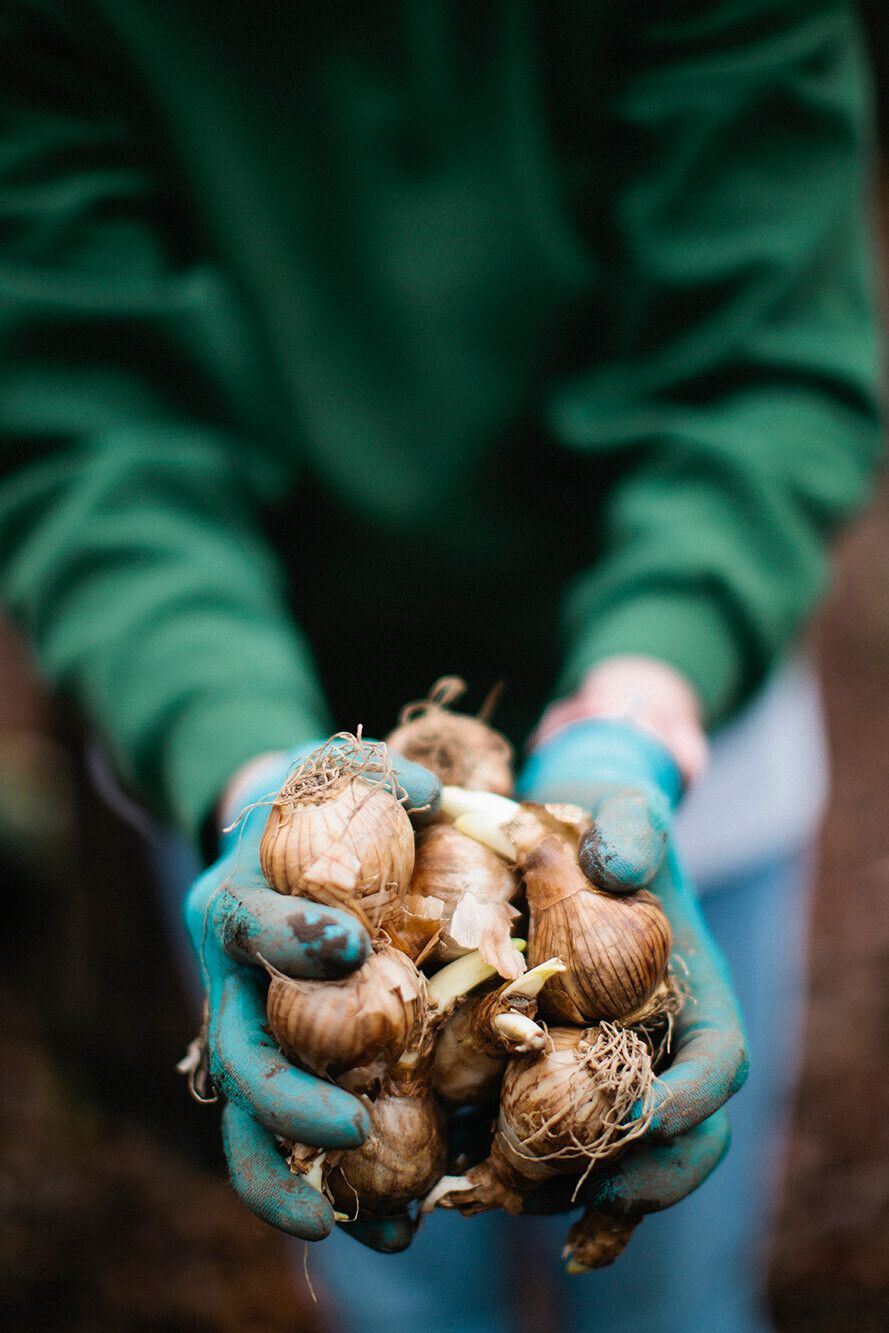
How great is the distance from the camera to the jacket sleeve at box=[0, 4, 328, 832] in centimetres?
142

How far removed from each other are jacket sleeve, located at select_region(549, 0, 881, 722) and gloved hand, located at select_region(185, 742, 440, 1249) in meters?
0.64

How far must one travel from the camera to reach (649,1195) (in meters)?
0.89

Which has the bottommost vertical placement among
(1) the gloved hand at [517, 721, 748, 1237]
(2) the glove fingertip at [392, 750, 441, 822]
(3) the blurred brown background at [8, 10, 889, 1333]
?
(3) the blurred brown background at [8, 10, 889, 1333]

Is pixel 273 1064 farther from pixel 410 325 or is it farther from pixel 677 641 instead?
pixel 410 325

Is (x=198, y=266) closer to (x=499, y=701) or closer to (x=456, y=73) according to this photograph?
(x=456, y=73)

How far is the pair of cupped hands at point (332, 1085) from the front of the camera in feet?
2.70

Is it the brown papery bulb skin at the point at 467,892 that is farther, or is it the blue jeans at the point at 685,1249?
the blue jeans at the point at 685,1249

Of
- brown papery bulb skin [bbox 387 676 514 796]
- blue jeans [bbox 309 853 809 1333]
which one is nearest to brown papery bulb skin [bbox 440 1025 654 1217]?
brown papery bulb skin [bbox 387 676 514 796]

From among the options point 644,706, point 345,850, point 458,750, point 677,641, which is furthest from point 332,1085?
point 677,641

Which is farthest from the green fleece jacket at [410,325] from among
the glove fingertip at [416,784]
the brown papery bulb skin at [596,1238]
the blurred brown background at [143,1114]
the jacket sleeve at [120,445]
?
the blurred brown background at [143,1114]

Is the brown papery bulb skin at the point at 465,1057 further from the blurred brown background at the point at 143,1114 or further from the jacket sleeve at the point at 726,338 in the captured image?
the blurred brown background at the point at 143,1114

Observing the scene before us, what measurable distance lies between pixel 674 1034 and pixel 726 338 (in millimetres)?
1004

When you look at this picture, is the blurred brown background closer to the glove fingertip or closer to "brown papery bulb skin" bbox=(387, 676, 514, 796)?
"brown papery bulb skin" bbox=(387, 676, 514, 796)

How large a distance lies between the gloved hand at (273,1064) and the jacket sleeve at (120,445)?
48 centimetres
